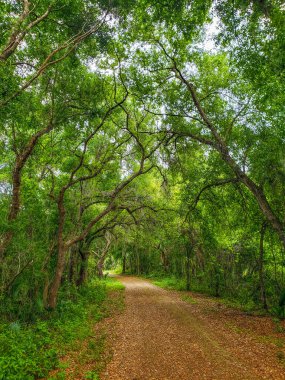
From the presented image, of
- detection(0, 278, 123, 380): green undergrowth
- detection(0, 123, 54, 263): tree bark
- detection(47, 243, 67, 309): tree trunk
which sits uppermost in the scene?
detection(0, 123, 54, 263): tree bark

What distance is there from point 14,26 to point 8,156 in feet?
21.9

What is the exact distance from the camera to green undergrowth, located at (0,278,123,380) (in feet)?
18.3

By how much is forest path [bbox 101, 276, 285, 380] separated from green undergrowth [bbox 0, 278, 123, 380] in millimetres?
1284

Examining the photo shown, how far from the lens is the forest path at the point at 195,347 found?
19.6 ft

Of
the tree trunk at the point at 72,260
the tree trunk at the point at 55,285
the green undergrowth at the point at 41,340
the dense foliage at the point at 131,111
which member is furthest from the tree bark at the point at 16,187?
the tree trunk at the point at 72,260

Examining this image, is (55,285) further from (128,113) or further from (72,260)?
(128,113)

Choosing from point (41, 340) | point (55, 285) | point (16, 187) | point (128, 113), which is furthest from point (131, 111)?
point (41, 340)

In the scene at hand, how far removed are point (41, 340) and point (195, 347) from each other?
14.2ft

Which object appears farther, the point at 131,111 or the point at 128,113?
the point at 131,111

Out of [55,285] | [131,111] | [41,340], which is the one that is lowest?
[41,340]

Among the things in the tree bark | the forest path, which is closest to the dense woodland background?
the tree bark

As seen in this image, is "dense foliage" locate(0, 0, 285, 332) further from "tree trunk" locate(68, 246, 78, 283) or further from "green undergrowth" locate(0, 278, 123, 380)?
"tree trunk" locate(68, 246, 78, 283)

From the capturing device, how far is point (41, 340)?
7324 millimetres

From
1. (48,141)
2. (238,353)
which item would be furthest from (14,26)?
(238,353)
